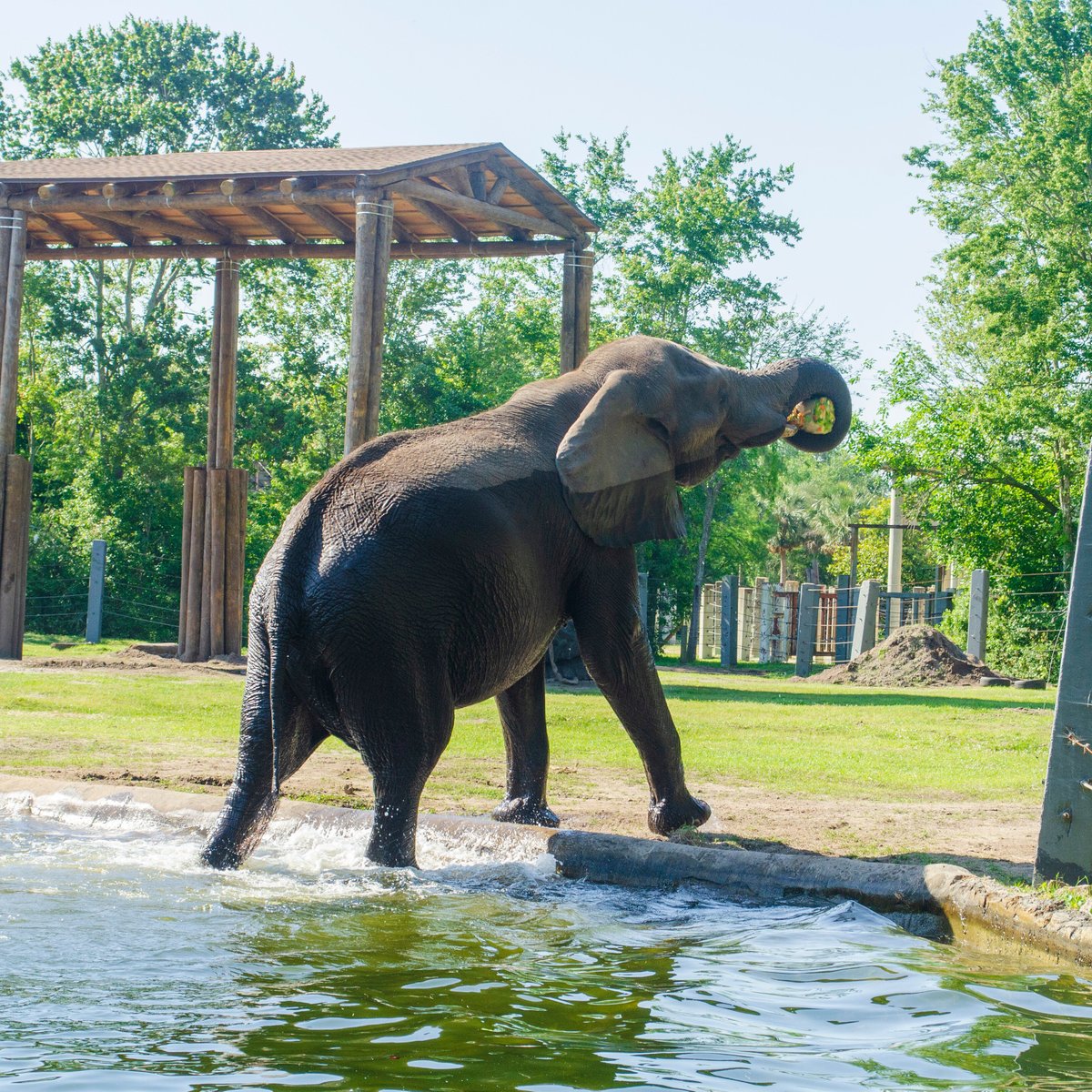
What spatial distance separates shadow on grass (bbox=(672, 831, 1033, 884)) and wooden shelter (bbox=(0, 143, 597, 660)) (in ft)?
25.5

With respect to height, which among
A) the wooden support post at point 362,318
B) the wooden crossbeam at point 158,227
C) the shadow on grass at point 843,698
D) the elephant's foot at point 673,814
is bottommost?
the shadow on grass at point 843,698

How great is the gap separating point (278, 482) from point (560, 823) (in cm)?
2975

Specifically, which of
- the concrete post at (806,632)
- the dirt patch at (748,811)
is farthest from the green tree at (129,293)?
the dirt patch at (748,811)

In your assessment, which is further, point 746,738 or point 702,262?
point 702,262

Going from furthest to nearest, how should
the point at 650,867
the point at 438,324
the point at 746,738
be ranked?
the point at 438,324 < the point at 746,738 < the point at 650,867

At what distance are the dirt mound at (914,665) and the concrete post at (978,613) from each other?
1.70ft

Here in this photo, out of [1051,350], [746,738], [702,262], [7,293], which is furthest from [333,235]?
[702,262]

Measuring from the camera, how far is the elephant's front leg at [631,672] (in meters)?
6.50

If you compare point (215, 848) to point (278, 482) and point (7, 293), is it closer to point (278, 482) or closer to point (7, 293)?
point (7, 293)

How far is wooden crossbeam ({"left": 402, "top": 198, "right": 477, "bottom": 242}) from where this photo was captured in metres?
15.8

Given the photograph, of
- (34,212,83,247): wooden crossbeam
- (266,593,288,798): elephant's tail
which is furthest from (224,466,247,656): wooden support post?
(266,593,288,798): elephant's tail

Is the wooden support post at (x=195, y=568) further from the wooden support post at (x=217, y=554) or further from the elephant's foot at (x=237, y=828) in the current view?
the elephant's foot at (x=237, y=828)

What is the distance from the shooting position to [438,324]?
40.0m

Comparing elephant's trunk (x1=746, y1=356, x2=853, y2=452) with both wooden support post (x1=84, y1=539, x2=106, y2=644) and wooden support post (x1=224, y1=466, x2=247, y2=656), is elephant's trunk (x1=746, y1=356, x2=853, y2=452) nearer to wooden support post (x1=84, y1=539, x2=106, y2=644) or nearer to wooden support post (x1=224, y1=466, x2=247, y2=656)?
wooden support post (x1=224, y1=466, x2=247, y2=656)
